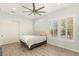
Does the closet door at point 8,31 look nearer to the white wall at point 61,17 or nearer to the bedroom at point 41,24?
the bedroom at point 41,24

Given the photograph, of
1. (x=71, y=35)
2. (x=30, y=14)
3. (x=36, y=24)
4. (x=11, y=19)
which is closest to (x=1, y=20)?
(x=11, y=19)

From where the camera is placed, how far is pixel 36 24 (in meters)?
1.59

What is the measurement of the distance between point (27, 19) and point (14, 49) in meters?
0.97

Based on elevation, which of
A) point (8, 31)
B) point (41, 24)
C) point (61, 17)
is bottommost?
point (8, 31)

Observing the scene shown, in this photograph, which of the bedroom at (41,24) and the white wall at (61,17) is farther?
the white wall at (61,17)

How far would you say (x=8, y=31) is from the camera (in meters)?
1.56

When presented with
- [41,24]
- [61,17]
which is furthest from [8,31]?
[61,17]

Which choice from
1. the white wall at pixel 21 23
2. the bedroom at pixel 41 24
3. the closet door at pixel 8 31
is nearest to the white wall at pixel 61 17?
the bedroom at pixel 41 24

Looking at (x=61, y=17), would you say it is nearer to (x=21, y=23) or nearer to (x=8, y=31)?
(x=21, y=23)

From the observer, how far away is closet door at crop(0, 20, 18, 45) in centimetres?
147

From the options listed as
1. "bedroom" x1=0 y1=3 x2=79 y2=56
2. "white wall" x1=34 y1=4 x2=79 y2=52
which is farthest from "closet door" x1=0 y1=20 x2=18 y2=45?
"white wall" x1=34 y1=4 x2=79 y2=52

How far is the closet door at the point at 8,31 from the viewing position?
1467mm

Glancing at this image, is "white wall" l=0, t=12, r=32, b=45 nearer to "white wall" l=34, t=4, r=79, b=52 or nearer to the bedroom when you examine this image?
the bedroom

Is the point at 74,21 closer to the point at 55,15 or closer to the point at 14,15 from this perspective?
the point at 55,15
